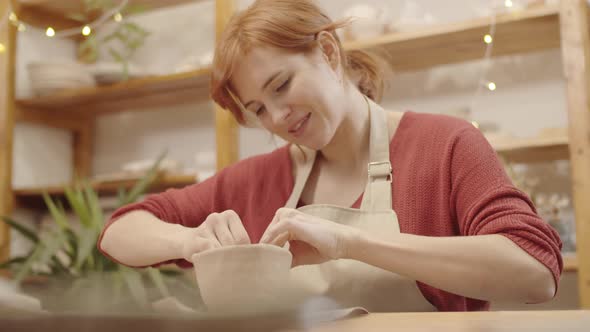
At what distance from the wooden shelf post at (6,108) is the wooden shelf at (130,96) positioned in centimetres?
9

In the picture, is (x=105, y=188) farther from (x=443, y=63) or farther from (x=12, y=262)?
(x=443, y=63)

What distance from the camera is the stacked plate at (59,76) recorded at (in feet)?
9.66

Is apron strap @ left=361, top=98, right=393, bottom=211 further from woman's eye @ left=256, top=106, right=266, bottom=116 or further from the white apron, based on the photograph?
woman's eye @ left=256, top=106, right=266, bottom=116

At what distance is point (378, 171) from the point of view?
1343 mm

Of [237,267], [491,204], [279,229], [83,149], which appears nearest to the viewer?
[237,267]

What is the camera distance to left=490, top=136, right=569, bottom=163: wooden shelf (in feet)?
6.50

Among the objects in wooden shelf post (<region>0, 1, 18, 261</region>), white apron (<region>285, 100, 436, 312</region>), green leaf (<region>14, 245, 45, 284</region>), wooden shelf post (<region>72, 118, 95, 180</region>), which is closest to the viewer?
white apron (<region>285, 100, 436, 312</region>)

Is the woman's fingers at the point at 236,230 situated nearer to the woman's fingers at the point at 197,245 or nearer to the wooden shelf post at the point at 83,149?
the woman's fingers at the point at 197,245

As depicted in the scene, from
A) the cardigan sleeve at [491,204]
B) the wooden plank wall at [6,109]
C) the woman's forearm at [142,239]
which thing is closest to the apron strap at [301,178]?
the woman's forearm at [142,239]

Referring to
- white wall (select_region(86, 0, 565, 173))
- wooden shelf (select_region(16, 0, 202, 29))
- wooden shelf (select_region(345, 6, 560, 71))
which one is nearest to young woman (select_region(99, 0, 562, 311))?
white wall (select_region(86, 0, 565, 173))

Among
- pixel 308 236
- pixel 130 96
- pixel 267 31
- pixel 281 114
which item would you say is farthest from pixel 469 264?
pixel 130 96

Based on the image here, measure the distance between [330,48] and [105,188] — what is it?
181 cm

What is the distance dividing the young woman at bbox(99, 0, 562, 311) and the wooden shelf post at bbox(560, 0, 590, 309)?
779 mm

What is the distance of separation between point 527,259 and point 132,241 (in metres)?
0.85
